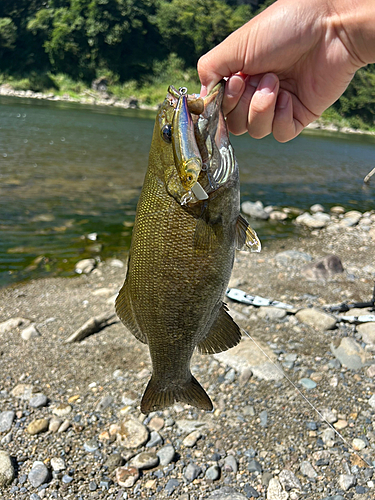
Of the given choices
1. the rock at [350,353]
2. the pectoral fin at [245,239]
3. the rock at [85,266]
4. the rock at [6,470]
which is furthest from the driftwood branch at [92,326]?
the pectoral fin at [245,239]

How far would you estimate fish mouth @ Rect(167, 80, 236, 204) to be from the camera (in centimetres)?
205

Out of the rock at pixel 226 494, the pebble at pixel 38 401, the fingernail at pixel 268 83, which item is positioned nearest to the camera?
the fingernail at pixel 268 83

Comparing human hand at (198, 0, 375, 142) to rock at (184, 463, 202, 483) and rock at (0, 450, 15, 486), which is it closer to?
rock at (184, 463, 202, 483)

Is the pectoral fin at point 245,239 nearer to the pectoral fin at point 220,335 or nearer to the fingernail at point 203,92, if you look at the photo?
the pectoral fin at point 220,335

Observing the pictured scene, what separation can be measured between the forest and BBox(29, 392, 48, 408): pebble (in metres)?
97.5

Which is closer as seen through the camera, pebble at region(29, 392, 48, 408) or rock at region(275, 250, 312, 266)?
pebble at region(29, 392, 48, 408)

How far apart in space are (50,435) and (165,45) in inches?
4569

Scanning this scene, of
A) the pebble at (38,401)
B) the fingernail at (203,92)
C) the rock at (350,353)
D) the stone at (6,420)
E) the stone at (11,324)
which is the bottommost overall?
the stone at (11,324)

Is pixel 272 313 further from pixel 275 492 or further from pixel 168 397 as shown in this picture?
pixel 168 397

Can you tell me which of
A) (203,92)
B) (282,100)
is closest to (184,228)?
(203,92)

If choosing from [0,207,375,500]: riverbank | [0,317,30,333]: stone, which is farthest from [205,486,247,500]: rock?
[0,317,30,333]: stone

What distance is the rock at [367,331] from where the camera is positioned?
580 centimetres

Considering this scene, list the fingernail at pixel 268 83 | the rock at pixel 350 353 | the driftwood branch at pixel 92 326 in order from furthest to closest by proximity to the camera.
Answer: the driftwood branch at pixel 92 326 → the rock at pixel 350 353 → the fingernail at pixel 268 83

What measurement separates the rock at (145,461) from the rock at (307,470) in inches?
59.1
